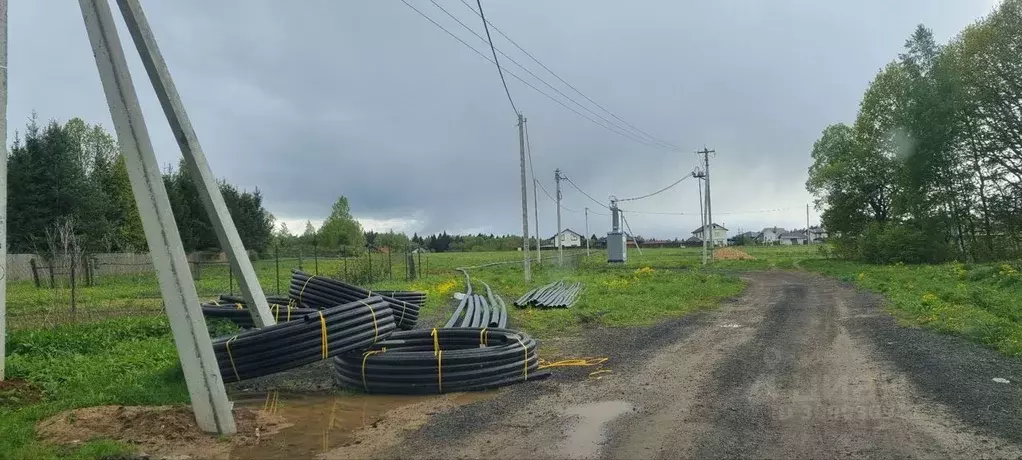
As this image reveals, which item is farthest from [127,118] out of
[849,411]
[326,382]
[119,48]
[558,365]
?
[849,411]

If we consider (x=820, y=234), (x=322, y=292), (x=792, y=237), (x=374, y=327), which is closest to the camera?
(x=374, y=327)

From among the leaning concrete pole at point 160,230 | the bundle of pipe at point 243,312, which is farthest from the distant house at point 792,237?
the leaning concrete pole at point 160,230

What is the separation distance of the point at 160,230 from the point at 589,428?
4.01 metres

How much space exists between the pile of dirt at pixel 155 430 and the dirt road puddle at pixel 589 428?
102 inches

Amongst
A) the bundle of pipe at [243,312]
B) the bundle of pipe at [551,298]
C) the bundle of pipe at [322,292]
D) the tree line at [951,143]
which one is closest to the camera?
the bundle of pipe at [243,312]

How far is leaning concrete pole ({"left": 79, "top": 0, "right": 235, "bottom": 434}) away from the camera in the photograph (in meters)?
5.57

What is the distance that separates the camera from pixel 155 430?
551cm

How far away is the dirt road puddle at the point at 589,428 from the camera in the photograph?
16.2 ft

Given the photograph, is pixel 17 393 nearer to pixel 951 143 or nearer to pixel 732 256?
pixel 951 143

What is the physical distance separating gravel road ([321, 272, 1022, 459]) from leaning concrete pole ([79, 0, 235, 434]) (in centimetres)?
124

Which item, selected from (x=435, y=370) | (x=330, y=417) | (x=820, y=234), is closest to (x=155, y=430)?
(x=330, y=417)

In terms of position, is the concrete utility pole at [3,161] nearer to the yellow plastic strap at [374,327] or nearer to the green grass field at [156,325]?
the green grass field at [156,325]

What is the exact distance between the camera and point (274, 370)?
7.31m

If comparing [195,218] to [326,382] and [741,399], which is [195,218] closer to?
[326,382]
